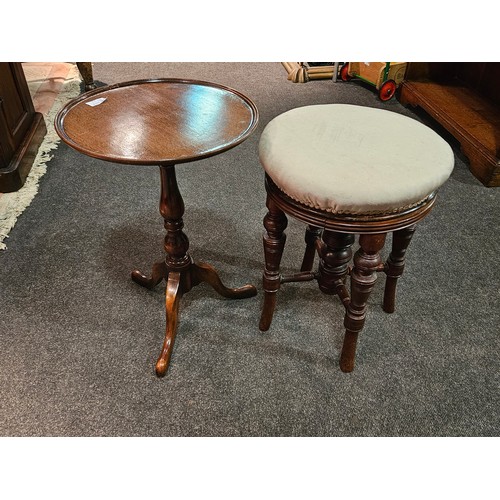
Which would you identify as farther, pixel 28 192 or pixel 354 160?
pixel 28 192

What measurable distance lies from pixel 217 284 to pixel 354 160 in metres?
0.68

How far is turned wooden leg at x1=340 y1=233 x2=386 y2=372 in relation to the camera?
3.57ft

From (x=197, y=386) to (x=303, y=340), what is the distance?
36cm

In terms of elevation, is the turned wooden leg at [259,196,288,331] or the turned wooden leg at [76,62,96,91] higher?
the turned wooden leg at [259,196,288,331]

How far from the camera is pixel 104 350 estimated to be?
1.40 m

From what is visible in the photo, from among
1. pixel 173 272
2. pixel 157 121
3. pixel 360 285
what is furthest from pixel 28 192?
pixel 360 285

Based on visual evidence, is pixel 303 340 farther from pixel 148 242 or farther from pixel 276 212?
pixel 148 242


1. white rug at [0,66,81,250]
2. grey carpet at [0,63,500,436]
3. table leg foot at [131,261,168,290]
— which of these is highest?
table leg foot at [131,261,168,290]

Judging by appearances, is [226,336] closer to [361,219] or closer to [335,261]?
[335,261]

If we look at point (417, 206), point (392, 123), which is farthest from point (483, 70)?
point (417, 206)

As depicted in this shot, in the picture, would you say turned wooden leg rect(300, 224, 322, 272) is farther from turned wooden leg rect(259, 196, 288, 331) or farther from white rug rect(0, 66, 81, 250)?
white rug rect(0, 66, 81, 250)

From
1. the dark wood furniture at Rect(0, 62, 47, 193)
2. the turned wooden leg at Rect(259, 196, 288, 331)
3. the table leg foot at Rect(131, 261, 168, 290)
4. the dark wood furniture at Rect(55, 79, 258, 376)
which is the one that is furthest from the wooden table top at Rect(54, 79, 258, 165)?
the dark wood furniture at Rect(0, 62, 47, 193)

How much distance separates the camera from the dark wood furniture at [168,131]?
1.06m

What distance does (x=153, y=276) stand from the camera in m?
1.55
